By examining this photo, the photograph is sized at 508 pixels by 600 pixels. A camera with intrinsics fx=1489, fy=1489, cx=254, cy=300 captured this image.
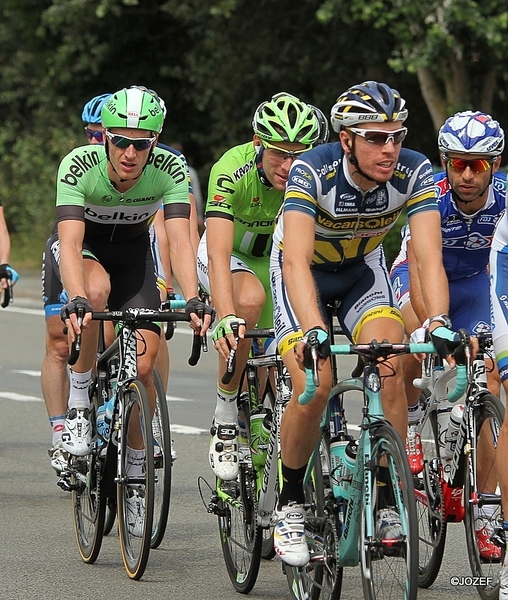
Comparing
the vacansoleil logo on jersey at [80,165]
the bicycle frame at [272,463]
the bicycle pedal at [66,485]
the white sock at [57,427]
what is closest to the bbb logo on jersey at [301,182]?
the bicycle frame at [272,463]

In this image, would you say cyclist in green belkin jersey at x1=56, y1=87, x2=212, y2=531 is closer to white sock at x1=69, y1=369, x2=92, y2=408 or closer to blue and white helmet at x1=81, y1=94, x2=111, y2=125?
white sock at x1=69, y1=369, x2=92, y2=408

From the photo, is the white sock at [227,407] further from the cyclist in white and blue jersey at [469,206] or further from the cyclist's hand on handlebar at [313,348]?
the cyclist's hand on handlebar at [313,348]

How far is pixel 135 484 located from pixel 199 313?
2.74 feet

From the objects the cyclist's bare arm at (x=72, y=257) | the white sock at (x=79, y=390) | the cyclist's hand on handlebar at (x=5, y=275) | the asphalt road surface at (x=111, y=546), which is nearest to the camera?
the asphalt road surface at (x=111, y=546)

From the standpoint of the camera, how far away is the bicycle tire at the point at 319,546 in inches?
217

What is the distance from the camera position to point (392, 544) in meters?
4.94

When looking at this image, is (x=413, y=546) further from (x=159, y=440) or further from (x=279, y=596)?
(x=159, y=440)

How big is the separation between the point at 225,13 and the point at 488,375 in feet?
58.0

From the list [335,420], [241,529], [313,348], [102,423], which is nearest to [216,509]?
[241,529]

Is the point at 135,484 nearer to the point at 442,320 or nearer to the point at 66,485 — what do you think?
the point at 66,485

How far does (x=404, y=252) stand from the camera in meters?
7.38

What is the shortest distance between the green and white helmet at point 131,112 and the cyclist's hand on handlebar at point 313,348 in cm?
207

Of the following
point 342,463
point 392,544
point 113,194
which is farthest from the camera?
point 113,194

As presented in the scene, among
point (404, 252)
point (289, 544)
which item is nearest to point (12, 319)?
point (404, 252)
